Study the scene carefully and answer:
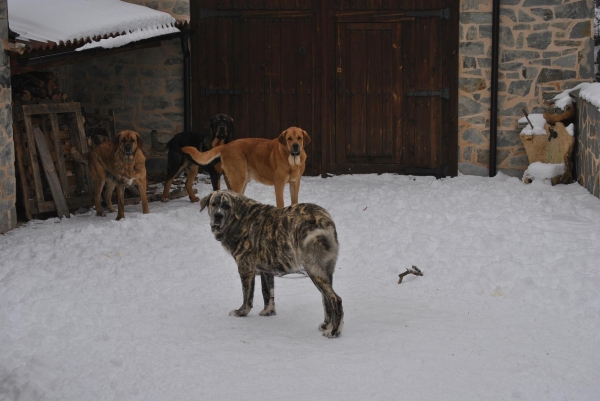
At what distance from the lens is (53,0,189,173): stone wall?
1265 cm

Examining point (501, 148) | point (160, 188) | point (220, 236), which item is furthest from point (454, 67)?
point (220, 236)

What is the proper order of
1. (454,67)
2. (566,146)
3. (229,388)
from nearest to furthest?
1. (229,388)
2. (566,146)
3. (454,67)

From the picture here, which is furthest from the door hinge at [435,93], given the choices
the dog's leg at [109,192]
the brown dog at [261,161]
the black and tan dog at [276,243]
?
the black and tan dog at [276,243]

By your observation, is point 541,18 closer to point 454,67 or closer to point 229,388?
point 454,67

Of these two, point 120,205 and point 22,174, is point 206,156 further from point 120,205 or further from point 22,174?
point 22,174

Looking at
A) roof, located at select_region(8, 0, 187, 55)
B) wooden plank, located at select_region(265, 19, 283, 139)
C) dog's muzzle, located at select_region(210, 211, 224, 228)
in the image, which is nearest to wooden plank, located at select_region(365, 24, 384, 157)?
wooden plank, located at select_region(265, 19, 283, 139)

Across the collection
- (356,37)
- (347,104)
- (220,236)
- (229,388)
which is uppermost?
(356,37)

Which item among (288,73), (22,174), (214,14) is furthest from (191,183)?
(214,14)

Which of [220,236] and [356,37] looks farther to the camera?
[356,37]

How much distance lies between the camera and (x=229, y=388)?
5102 millimetres

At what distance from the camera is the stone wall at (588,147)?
10.3 metres

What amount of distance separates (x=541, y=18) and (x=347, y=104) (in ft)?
9.86

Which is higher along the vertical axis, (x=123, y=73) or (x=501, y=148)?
(x=123, y=73)

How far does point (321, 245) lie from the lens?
5754 mm
